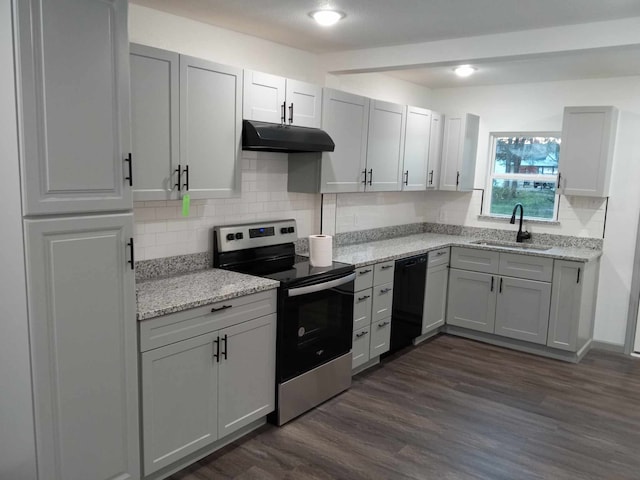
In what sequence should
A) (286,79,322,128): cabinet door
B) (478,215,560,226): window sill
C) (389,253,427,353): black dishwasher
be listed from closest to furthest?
1. (286,79,322,128): cabinet door
2. (389,253,427,353): black dishwasher
3. (478,215,560,226): window sill

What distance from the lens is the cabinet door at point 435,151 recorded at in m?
4.96

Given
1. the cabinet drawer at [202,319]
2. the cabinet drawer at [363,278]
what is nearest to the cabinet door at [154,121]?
the cabinet drawer at [202,319]

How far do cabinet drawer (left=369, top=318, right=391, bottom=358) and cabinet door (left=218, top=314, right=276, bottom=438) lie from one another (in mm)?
1134

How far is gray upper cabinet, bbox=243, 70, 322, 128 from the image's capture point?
3104mm

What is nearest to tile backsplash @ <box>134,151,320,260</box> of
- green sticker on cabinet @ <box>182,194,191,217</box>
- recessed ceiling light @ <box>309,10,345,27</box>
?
green sticker on cabinet @ <box>182,194,191,217</box>

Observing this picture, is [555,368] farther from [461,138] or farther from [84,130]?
[84,130]

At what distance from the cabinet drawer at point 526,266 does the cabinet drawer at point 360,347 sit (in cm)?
155

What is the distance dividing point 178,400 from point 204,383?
6.4 inches

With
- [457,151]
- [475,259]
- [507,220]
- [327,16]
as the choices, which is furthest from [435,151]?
[327,16]

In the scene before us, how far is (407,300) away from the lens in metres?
4.32

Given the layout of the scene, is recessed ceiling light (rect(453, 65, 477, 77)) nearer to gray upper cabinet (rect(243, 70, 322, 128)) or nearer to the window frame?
the window frame

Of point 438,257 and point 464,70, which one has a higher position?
point 464,70

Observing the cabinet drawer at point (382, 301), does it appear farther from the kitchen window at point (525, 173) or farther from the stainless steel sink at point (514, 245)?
the kitchen window at point (525, 173)

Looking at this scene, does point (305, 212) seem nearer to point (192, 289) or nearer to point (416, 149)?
point (416, 149)
